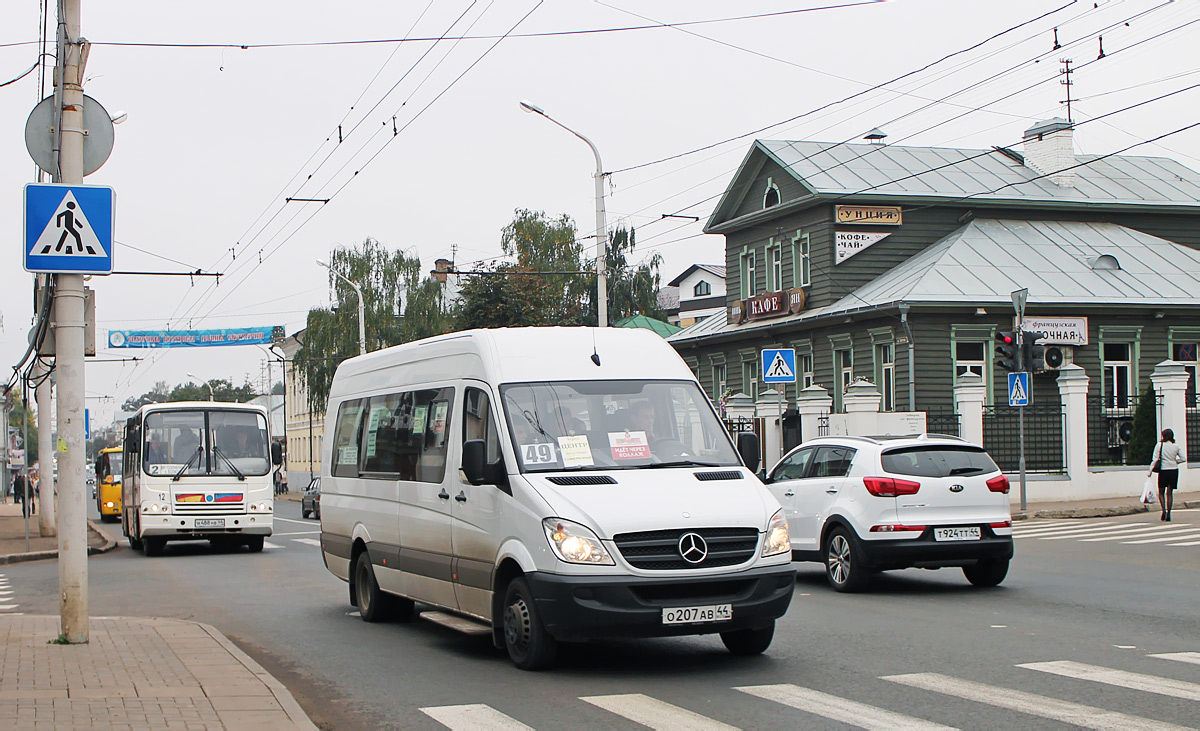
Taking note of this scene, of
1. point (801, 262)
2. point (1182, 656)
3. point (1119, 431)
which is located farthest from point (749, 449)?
point (801, 262)

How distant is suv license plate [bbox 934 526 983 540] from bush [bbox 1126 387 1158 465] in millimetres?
19168

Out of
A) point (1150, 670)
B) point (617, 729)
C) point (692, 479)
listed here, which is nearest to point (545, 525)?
point (692, 479)

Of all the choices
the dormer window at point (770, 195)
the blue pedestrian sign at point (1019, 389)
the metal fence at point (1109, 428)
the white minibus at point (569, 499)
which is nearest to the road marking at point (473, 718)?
the white minibus at point (569, 499)

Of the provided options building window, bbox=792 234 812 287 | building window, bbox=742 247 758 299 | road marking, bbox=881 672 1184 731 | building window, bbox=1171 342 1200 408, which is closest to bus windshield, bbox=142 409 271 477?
road marking, bbox=881 672 1184 731

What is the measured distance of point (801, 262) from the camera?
132ft

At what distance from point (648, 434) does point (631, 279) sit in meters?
60.8

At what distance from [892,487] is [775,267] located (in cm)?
2922

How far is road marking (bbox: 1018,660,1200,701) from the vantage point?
300 inches

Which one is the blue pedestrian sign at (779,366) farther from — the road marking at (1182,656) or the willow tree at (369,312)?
the willow tree at (369,312)

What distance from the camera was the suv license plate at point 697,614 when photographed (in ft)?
27.3

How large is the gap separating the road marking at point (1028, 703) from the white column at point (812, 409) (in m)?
22.6

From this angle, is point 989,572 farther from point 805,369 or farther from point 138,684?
point 805,369

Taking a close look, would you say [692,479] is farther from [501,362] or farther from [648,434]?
[501,362]

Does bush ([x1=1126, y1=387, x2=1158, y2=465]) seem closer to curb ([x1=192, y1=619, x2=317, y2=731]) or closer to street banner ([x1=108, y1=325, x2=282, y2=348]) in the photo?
curb ([x1=192, y1=619, x2=317, y2=731])
